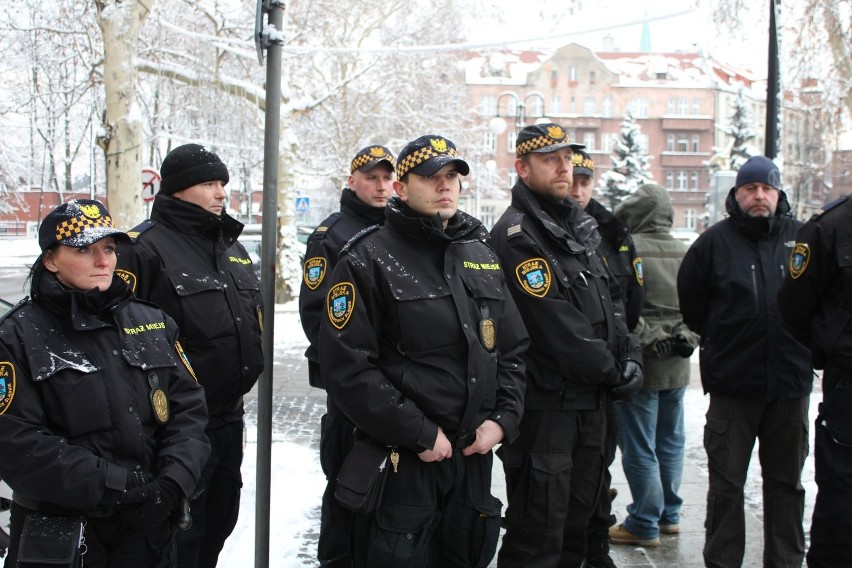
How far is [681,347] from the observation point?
217 inches

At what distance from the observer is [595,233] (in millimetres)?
4711

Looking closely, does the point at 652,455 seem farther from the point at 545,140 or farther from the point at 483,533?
the point at 483,533

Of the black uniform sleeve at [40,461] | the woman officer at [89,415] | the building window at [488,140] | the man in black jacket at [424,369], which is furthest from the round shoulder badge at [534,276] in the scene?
the building window at [488,140]

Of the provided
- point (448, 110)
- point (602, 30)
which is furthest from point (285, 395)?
point (448, 110)

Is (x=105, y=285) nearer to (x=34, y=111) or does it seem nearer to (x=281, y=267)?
(x=34, y=111)

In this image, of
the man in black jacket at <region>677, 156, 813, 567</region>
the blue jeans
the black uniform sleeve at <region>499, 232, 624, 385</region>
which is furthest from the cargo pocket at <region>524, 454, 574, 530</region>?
the blue jeans

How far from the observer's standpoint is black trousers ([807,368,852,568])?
380cm

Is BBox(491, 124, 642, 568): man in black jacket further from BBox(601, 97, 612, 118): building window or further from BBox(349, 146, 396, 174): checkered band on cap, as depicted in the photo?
BBox(601, 97, 612, 118): building window

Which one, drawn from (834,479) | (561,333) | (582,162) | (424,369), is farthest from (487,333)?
(582,162)

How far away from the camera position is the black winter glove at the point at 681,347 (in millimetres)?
5504

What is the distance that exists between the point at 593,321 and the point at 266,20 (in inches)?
81.3

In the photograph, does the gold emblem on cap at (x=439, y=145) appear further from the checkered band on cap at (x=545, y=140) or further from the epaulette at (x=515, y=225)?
the checkered band on cap at (x=545, y=140)

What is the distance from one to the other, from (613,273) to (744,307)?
0.82 metres

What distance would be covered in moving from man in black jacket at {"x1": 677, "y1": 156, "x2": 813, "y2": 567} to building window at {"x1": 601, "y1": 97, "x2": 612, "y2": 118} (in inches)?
2948
